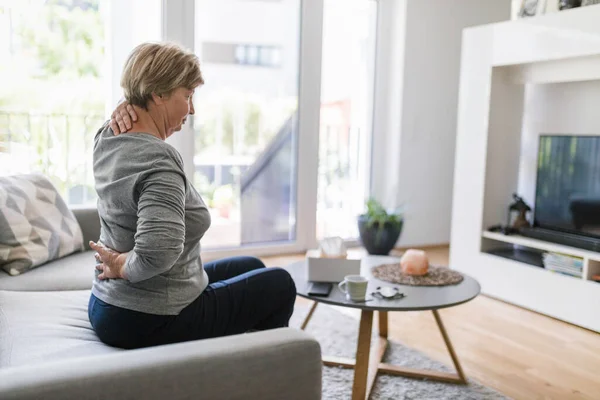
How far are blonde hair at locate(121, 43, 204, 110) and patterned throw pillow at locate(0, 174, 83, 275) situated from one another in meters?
1.14

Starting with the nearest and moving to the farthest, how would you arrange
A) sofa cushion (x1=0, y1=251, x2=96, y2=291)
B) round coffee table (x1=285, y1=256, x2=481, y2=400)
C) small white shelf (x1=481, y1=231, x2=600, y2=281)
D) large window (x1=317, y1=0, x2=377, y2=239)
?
1. round coffee table (x1=285, y1=256, x2=481, y2=400)
2. sofa cushion (x1=0, y1=251, x2=96, y2=291)
3. small white shelf (x1=481, y1=231, x2=600, y2=281)
4. large window (x1=317, y1=0, x2=377, y2=239)

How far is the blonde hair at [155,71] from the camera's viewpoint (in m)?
1.43

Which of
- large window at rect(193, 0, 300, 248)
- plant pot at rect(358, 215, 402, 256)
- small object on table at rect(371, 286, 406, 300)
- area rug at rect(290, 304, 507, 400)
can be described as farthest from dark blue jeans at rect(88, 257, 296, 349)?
plant pot at rect(358, 215, 402, 256)

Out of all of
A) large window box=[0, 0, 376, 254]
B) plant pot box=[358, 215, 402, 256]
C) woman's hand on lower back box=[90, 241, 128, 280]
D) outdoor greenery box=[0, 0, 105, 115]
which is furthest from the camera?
plant pot box=[358, 215, 402, 256]

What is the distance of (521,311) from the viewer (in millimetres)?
3238

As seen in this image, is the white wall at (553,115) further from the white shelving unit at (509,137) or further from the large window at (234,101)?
the large window at (234,101)

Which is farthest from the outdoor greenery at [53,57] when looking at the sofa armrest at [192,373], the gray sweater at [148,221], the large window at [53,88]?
the sofa armrest at [192,373]

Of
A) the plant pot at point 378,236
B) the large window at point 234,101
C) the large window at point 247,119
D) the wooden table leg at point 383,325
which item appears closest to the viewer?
the wooden table leg at point 383,325

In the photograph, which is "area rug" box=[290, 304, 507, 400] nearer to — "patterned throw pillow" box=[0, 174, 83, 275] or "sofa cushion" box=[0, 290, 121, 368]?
"sofa cushion" box=[0, 290, 121, 368]

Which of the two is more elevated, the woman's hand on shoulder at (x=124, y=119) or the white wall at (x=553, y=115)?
the white wall at (x=553, y=115)

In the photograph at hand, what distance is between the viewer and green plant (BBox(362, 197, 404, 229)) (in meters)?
4.25

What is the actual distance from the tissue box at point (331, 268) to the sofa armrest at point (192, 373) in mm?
896

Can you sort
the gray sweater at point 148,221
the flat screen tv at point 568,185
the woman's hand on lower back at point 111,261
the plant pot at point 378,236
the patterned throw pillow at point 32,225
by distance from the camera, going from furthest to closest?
the plant pot at point 378,236, the flat screen tv at point 568,185, the patterned throw pillow at point 32,225, the woman's hand on lower back at point 111,261, the gray sweater at point 148,221

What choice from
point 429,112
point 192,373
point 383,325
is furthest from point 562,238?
point 192,373
